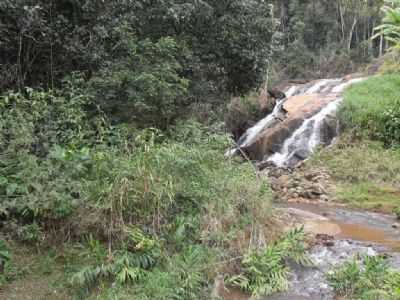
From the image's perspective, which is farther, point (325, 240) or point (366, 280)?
point (325, 240)

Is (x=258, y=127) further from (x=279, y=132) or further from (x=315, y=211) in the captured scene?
(x=315, y=211)

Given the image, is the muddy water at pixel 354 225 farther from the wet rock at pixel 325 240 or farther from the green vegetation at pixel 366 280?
the green vegetation at pixel 366 280

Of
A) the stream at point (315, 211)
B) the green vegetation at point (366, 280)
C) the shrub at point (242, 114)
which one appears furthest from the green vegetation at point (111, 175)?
the shrub at point (242, 114)

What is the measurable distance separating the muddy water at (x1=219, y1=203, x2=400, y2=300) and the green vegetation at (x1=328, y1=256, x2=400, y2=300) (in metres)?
0.16

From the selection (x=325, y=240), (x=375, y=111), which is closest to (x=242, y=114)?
(x=375, y=111)

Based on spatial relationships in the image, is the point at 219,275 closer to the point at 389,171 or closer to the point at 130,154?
the point at 130,154

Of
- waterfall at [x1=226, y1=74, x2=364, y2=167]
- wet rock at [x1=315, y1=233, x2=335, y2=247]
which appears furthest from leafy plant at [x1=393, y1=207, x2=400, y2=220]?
waterfall at [x1=226, y1=74, x2=364, y2=167]

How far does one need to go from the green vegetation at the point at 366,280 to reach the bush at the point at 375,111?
399 inches

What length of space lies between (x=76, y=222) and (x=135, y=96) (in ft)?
9.48

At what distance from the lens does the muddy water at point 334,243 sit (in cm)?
Answer: 541

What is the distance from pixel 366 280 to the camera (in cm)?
507

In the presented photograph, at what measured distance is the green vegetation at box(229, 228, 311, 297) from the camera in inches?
206

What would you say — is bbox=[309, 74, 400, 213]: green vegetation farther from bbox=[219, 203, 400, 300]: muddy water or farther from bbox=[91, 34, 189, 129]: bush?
bbox=[91, 34, 189, 129]: bush

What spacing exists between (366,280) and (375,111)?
11.4m
